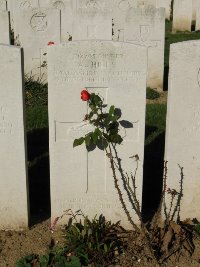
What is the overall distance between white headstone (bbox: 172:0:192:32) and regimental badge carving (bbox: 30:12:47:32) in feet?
28.3

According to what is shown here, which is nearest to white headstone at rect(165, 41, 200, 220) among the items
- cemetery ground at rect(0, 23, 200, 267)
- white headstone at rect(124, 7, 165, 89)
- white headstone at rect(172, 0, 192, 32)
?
cemetery ground at rect(0, 23, 200, 267)

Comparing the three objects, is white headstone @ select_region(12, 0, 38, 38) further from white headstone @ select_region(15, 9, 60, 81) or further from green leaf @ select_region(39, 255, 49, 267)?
green leaf @ select_region(39, 255, 49, 267)

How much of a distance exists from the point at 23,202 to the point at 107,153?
3.10ft

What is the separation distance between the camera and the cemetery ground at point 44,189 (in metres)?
3.98

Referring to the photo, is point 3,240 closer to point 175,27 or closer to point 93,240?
point 93,240

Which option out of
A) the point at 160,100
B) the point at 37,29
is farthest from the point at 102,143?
the point at 37,29

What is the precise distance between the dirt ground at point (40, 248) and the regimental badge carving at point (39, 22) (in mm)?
5027

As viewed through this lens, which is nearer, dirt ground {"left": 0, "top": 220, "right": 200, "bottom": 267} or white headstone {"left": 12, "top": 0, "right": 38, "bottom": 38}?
dirt ground {"left": 0, "top": 220, "right": 200, "bottom": 267}

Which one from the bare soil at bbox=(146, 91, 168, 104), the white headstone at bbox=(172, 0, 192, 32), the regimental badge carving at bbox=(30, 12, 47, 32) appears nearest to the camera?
the bare soil at bbox=(146, 91, 168, 104)

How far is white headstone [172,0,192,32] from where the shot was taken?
1628 cm

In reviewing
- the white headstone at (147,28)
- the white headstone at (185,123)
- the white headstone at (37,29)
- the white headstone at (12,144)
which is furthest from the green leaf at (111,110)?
the white headstone at (37,29)

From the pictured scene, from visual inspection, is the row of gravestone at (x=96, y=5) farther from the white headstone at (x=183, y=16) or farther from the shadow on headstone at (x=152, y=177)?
the shadow on headstone at (x=152, y=177)

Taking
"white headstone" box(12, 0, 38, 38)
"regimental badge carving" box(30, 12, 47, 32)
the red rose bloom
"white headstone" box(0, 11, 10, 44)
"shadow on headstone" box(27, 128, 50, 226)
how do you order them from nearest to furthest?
→ 1. the red rose bloom
2. "shadow on headstone" box(27, 128, 50, 226)
3. "white headstone" box(0, 11, 10, 44)
4. "regimental badge carving" box(30, 12, 47, 32)
5. "white headstone" box(12, 0, 38, 38)

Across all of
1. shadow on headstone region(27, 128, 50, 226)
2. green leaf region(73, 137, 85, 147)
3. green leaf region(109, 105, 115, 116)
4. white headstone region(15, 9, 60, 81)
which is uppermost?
white headstone region(15, 9, 60, 81)
